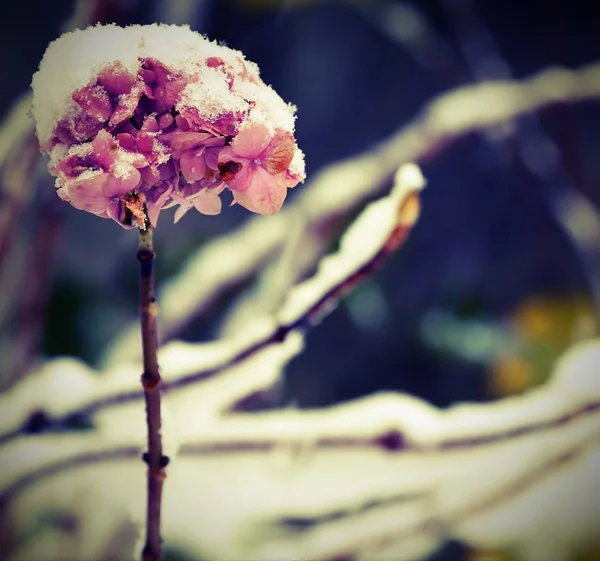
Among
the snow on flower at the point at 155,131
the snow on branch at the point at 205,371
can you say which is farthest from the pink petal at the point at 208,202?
the snow on branch at the point at 205,371

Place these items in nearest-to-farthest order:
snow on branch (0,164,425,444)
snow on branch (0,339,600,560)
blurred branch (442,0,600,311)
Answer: snow on branch (0,164,425,444)
snow on branch (0,339,600,560)
blurred branch (442,0,600,311)

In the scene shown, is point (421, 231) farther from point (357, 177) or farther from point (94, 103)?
point (94, 103)

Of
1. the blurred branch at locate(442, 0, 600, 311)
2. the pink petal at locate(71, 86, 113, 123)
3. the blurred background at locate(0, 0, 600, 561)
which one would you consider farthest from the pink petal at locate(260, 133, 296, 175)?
the blurred branch at locate(442, 0, 600, 311)

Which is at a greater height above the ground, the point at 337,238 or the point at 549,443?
Result: the point at 337,238

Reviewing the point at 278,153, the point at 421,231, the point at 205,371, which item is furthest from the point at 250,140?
the point at 421,231

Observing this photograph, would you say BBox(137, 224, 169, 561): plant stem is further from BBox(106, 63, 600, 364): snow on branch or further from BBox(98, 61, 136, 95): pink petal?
BBox(106, 63, 600, 364): snow on branch

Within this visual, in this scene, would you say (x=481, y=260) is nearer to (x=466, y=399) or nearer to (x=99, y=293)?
(x=466, y=399)

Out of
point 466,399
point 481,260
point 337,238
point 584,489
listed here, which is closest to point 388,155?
point 337,238
